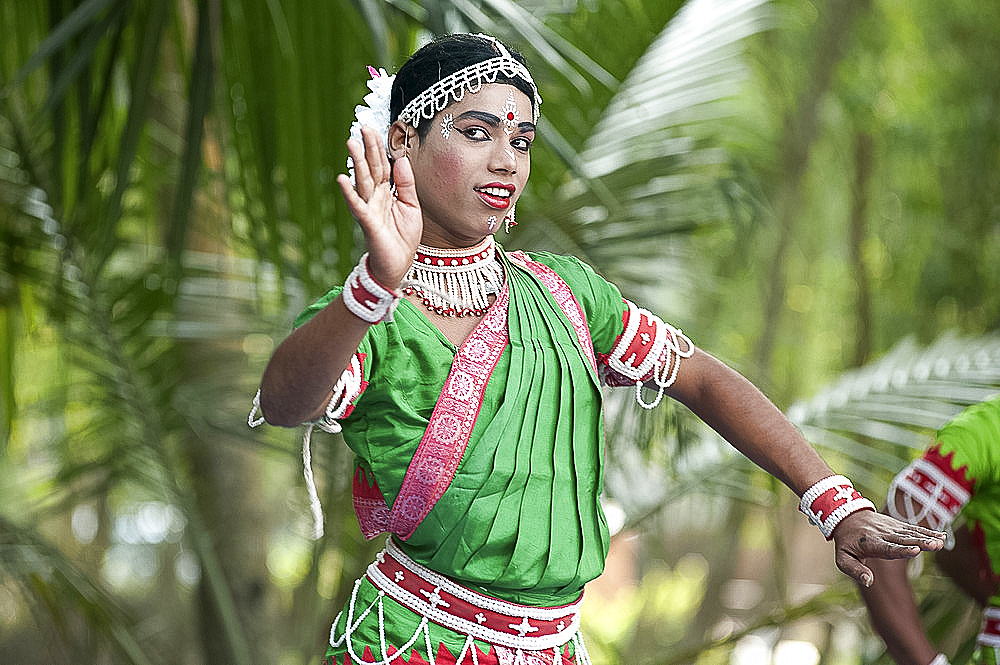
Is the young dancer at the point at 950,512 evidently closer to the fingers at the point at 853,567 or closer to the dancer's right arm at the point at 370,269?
the fingers at the point at 853,567

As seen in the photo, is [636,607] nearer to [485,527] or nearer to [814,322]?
[814,322]

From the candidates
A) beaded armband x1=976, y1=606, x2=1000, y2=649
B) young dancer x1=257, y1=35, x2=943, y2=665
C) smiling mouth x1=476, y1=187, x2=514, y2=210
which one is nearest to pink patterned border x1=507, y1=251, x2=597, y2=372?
young dancer x1=257, y1=35, x2=943, y2=665

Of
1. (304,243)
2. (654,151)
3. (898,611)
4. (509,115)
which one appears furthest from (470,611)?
(654,151)

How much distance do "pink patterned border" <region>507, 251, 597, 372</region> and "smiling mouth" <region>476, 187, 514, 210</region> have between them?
133 millimetres

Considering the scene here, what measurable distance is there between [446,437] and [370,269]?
0.91 feet

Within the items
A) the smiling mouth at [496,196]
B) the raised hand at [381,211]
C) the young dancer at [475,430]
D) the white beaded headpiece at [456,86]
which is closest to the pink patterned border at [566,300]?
the young dancer at [475,430]

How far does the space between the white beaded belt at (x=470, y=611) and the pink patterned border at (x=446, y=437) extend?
8 cm

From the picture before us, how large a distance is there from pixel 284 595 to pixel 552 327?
4.29 m

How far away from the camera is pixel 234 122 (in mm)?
2262

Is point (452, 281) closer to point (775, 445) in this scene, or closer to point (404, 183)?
point (404, 183)

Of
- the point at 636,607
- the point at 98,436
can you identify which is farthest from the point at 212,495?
the point at 636,607

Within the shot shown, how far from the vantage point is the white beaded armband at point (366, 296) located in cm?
107

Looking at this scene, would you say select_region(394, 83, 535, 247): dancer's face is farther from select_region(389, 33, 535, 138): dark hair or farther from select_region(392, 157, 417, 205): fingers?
select_region(392, 157, 417, 205): fingers

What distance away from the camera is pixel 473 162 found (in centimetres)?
128
